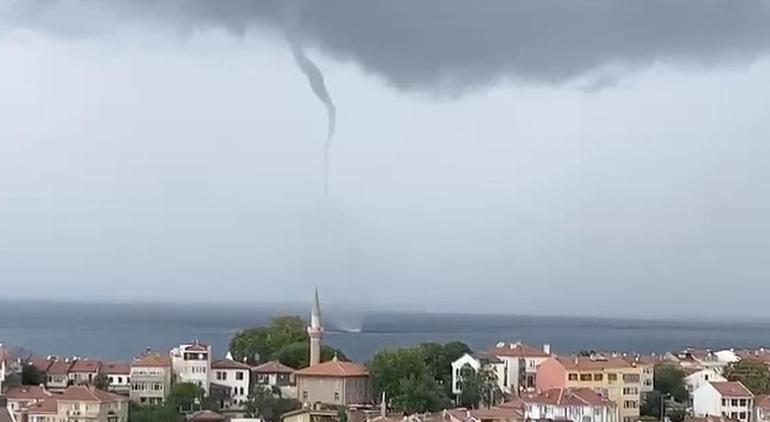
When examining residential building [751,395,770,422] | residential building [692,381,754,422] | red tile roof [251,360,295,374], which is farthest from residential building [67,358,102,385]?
residential building [751,395,770,422]

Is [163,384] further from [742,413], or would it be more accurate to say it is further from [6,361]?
[742,413]

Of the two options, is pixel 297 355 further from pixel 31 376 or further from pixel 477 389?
pixel 31 376

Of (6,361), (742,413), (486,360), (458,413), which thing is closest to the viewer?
Answer: (458,413)

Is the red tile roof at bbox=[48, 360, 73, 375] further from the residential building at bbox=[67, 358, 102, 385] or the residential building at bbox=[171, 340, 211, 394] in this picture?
the residential building at bbox=[171, 340, 211, 394]

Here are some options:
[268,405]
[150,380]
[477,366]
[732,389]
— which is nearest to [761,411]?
[732,389]

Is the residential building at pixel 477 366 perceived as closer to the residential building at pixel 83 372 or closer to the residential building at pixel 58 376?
the residential building at pixel 83 372

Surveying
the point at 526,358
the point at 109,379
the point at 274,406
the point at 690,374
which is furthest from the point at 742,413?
the point at 109,379
